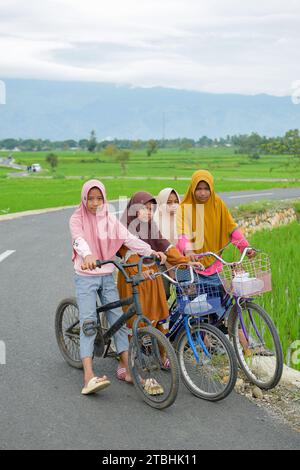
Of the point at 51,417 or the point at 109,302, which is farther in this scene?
the point at 109,302

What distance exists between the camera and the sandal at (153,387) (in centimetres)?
497

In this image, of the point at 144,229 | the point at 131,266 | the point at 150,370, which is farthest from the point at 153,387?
the point at 144,229

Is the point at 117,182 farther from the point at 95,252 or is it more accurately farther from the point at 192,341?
the point at 192,341

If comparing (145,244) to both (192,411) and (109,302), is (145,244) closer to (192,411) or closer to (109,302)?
(109,302)

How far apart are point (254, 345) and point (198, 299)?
73 cm

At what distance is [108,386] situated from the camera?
5.33 m

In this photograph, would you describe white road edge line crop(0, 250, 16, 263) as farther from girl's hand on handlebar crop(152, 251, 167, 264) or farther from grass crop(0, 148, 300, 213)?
grass crop(0, 148, 300, 213)

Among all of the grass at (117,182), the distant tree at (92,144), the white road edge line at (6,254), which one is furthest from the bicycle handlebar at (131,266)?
the distant tree at (92,144)

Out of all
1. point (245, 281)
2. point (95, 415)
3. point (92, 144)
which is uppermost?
point (92, 144)

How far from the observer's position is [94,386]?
5066 mm

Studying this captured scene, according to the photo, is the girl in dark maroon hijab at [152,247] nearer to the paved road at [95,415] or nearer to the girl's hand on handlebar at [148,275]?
the girl's hand on handlebar at [148,275]

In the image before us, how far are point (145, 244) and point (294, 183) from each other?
120 ft
